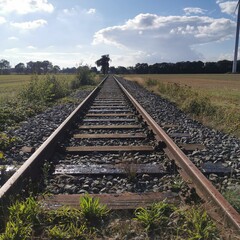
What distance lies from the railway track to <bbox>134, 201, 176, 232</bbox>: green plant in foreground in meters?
0.17

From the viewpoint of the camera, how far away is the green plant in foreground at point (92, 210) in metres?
2.76

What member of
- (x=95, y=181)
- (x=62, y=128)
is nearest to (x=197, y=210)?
(x=95, y=181)

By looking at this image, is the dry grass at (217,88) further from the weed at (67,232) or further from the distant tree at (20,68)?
the distant tree at (20,68)

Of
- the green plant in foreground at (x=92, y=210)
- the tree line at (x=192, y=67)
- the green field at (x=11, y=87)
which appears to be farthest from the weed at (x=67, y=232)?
the tree line at (x=192, y=67)

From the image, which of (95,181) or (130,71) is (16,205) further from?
(130,71)

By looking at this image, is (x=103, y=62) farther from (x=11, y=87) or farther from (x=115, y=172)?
(x=115, y=172)

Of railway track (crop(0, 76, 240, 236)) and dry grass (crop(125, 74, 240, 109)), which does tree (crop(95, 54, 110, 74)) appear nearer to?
dry grass (crop(125, 74, 240, 109))

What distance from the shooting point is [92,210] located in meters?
2.78

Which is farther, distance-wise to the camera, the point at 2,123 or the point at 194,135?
the point at 2,123

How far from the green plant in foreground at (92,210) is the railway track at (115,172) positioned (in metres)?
0.16

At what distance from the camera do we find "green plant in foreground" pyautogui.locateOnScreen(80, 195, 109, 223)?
2758 mm

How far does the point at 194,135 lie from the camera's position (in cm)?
619

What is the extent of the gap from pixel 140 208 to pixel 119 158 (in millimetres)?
1701

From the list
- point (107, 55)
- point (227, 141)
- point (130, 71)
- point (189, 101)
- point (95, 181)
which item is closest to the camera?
point (95, 181)
